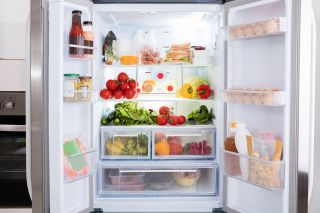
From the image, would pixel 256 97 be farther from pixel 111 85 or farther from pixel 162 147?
pixel 111 85

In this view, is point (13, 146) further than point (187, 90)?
No

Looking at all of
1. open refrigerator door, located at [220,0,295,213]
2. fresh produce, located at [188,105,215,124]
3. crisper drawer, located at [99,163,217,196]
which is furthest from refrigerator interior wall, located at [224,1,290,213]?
fresh produce, located at [188,105,215,124]

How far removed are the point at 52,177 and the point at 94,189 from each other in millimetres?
565

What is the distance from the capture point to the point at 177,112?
11.8ft

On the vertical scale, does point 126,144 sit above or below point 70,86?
below

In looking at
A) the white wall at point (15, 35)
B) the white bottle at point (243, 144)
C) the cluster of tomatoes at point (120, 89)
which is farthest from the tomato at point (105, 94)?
the white bottle at point (243, 144)

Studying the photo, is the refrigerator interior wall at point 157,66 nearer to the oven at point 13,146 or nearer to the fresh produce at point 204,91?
the fresh produce at point 204,91

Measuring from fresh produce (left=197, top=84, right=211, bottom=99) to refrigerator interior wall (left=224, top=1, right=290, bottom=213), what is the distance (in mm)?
456

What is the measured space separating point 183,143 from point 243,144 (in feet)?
2.69

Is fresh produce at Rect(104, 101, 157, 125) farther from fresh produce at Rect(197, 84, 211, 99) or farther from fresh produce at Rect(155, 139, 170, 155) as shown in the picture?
fresh produce at Rect(197, 84, 211, 99)

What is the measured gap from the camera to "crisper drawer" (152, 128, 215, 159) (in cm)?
312

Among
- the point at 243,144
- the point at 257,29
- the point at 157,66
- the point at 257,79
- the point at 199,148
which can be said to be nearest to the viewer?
the point at 257,29

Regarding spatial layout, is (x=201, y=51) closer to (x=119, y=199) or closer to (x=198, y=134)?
(x=198, y=134)

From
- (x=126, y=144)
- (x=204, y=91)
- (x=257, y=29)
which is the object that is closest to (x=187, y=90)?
(x=204, y=91)
